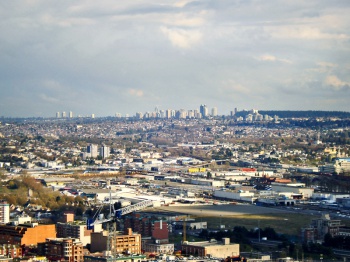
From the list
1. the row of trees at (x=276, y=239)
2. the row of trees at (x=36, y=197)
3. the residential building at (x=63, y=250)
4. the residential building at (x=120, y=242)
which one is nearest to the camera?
the residential building at (x=63, y=250)

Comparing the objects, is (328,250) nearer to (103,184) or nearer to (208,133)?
(103,184)

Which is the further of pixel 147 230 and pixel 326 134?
pixel 326 134

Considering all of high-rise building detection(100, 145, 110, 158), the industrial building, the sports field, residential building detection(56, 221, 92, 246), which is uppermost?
high-rise building detection(100, 145, 110, 158)

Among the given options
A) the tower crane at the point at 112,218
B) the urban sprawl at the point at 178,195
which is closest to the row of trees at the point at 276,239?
the urban sprawl at the point at 178,195

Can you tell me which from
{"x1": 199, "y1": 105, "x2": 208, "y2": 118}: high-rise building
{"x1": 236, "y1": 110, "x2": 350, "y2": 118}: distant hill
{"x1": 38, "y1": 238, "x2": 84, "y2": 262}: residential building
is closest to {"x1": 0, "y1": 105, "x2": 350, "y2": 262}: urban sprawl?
{"x1": 38, "y1": 238, "x2": 84, "y2": 262}: residential building

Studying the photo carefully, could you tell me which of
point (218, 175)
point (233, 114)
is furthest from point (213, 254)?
point (233, 114)

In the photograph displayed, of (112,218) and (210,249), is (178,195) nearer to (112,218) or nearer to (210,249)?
(210,249)

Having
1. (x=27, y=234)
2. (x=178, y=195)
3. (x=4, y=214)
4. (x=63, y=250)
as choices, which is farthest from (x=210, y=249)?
(x=178, y=195)

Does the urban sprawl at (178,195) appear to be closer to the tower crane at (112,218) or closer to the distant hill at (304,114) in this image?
the tower crane at (112,218)

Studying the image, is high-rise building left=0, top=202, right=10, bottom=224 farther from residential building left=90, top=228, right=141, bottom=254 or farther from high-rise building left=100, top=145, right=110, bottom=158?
high-rise building left=100, top=145, right=110, bottom=158
